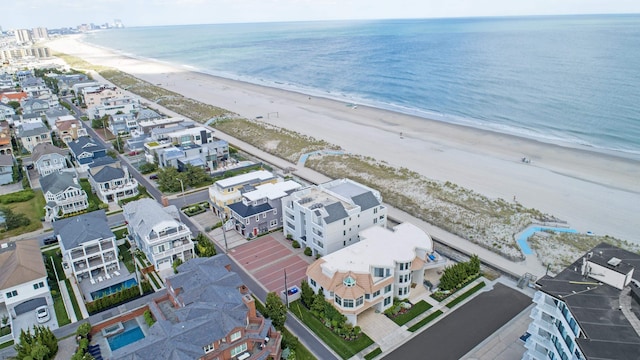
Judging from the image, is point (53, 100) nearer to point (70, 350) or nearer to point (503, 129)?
point (70, 350)

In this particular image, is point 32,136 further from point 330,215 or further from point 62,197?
point 330,215

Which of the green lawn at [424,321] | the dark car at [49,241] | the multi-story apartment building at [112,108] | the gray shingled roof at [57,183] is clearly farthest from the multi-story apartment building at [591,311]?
the multi-story apartment building at [112,108]

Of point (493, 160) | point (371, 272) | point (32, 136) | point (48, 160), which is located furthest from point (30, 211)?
point (493, 160)

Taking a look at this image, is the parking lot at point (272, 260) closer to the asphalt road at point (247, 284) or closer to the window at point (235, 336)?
the asphalt road at point (247, 284)

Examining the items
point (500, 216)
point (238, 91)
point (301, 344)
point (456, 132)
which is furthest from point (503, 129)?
point (238, 91)

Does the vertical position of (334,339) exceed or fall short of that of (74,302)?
it falls short

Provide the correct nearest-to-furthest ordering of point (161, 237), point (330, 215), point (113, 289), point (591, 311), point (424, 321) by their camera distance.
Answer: point (591, 311) < point (424, 321) < point (113, 289) < point (161, 237) < point (330, 215)

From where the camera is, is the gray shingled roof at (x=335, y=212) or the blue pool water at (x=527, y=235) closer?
the gray shingled roof at (x=335, y=212)
